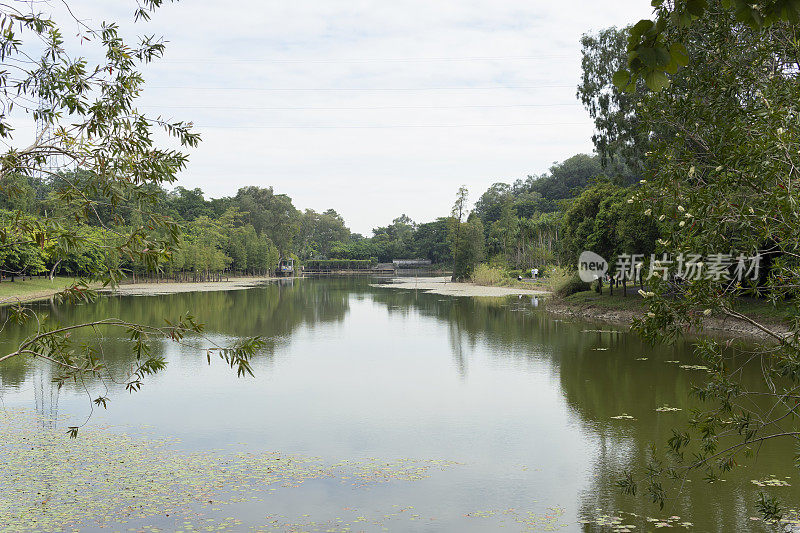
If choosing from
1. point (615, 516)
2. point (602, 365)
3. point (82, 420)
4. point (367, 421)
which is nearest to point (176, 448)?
point (82, 420)

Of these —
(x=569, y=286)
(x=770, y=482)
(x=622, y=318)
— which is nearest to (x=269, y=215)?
(x=569, y=286)

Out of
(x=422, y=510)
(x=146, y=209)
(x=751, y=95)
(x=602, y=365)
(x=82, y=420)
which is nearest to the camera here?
(x=146, y=209)

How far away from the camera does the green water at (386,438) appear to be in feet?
25.2

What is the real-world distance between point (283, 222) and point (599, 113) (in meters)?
72.7

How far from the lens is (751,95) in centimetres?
614

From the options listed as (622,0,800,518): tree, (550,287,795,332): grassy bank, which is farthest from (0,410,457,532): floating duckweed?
(550,287,795,332): grassy bank

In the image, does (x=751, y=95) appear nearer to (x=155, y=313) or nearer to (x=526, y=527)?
(x=526, y=527)

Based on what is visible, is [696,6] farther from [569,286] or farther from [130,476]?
[569,286]

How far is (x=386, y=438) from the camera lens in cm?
1123

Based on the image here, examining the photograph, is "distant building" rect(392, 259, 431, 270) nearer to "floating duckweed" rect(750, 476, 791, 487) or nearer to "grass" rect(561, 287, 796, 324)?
"grass" rect(561, 287, 796, 324)

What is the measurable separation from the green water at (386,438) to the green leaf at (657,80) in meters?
5.59

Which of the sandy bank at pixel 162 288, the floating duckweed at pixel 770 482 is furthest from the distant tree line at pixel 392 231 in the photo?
the floating duckweed at pixel 770 482

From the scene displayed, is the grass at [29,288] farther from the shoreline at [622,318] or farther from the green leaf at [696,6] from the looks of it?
the green leaf at [696,6]

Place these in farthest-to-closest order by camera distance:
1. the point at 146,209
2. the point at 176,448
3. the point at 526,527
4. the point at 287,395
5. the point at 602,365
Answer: the point at 602,365, the point at 287,395, the point at 176,448, the point at 526,527, the point at 146,209
